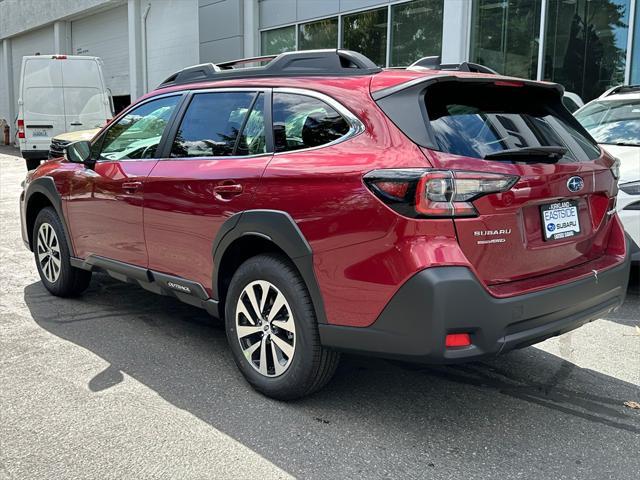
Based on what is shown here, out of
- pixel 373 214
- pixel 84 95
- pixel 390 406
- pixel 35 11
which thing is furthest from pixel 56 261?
pixel 35 11

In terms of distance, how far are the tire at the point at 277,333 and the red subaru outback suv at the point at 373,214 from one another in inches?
0.4

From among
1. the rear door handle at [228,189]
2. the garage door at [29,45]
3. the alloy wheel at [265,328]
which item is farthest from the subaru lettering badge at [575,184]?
the garage door at [29,45]

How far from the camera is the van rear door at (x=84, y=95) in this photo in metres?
14.4

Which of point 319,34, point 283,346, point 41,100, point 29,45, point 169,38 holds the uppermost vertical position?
point 29,45

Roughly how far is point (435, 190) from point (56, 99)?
13.6 meters

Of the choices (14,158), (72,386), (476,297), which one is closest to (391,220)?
(476,297)

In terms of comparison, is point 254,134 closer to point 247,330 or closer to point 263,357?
point 247,330

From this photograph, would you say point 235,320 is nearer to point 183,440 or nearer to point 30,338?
point 183,440

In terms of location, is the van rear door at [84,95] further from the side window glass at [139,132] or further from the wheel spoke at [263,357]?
the wheel spoke at [263,357]

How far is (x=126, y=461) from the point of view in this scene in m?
2.88

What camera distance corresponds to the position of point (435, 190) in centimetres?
278

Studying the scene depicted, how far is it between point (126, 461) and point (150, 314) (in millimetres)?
2301

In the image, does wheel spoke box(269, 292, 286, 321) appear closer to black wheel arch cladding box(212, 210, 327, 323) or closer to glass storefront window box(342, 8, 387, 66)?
black wheel arch cladding box(212, 210, 327, 323)

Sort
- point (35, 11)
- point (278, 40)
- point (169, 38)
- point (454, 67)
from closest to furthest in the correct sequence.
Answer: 1. point (454, 67)
2. point (278, 40)
3. point (169, 38)
4. point (35, 11)
